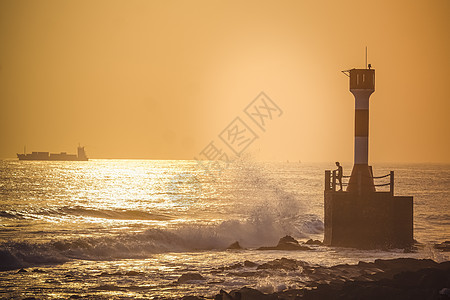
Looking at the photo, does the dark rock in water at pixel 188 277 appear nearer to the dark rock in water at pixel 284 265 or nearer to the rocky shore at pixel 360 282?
the rocky shore at pixel 360 282

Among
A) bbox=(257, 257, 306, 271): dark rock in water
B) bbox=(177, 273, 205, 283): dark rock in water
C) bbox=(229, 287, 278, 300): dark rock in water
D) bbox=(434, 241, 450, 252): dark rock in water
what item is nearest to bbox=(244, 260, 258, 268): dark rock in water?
bbox=(257, 257, 306, 271): dark rock in water

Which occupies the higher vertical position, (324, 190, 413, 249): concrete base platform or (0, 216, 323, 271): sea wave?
(324, 190, 413, 249): concrete base platform

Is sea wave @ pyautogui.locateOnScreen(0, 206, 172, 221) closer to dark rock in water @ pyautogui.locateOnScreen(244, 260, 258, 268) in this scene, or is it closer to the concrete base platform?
the concrete base platform

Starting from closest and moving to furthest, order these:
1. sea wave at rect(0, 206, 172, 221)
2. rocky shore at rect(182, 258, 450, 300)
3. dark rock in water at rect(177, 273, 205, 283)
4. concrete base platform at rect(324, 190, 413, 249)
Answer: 1. rocky shore at rect(182, 258, 450, 300)
2. dark rock in water at rect(177, 273, 205, 283)
3. concrete base platform at rect(324, 190, 413, 249)
4. sea wave at rect(0, 206, 172, 221)

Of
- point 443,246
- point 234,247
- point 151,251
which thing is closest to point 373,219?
point 443,246

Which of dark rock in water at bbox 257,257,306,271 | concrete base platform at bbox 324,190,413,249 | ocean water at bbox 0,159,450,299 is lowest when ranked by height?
ocean water at bbox 0,159,450,299

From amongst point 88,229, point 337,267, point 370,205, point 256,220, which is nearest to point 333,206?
point 370,205

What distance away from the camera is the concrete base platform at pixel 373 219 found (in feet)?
84.4

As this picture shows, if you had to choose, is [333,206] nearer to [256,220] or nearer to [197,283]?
[197,283]

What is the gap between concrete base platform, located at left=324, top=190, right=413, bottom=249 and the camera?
1013 inches

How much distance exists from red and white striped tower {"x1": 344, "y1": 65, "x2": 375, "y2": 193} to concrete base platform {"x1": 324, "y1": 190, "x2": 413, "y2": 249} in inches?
32.3

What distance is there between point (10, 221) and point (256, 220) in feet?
47.9

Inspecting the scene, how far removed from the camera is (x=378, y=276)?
1900 centimetres

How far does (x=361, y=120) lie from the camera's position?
27.1 metres
